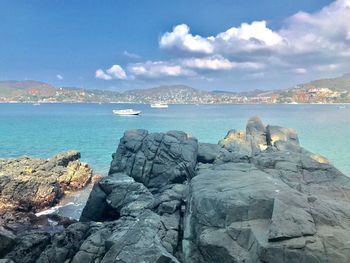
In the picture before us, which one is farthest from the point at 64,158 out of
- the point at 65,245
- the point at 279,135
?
the point at 65,245

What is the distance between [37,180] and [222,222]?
20.8m

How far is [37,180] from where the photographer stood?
29438mm

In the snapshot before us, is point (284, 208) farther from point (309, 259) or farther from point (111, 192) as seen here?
point (111, 192)

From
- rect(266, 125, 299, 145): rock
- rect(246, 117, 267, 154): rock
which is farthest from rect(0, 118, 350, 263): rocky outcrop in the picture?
rect(266, 125, 299, 145): rock

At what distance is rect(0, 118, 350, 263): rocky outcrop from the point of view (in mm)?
11336

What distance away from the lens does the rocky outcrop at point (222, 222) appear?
1134cm

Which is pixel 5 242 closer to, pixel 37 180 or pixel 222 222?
pixel 222 222

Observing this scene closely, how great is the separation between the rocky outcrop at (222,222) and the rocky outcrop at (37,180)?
8.09 m

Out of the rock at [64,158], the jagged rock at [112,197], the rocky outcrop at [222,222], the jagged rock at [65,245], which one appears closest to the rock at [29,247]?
the rocky outcrop at [222,222]

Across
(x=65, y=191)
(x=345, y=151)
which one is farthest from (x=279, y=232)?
(x=345, y=151)

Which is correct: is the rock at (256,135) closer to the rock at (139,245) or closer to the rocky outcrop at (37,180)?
Answer: the rocky outcrop at (37,180)

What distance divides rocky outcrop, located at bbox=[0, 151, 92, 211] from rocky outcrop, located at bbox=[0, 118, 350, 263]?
809 cm

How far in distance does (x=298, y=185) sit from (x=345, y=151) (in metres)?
42.4

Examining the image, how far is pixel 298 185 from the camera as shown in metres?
16.0
